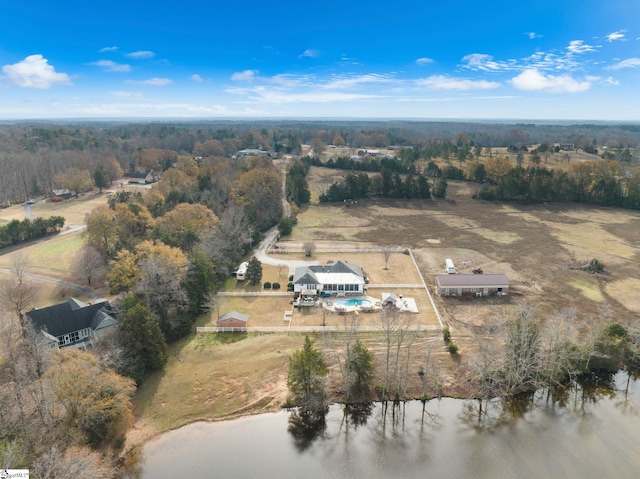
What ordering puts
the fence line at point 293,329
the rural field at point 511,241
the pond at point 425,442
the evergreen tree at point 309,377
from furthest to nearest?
the rural field at point 511,241 → the fence line at point 293,329 → the evergreen tree at point 309,377 → the pond at point 425,442

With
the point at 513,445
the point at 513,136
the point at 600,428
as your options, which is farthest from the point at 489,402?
the point at 513,136

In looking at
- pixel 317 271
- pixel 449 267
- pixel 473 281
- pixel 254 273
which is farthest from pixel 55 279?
pixel 473 281

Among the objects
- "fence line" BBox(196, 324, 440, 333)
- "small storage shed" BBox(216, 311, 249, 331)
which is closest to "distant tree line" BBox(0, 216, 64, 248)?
"fence line" BBox(196, 324, 440, 333)

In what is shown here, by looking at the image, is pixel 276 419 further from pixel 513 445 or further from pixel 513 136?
pixel 513 136

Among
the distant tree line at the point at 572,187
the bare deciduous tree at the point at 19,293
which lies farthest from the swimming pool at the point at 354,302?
the distant tree line at the point at 572,187

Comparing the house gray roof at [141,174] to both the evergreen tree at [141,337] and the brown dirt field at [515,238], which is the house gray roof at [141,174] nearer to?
the brown dirt field at [515,238]

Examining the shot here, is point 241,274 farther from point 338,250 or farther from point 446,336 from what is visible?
point 446,336
